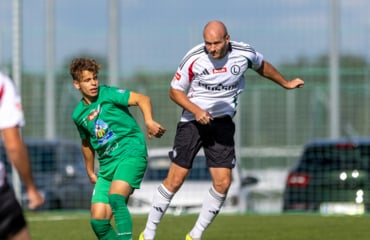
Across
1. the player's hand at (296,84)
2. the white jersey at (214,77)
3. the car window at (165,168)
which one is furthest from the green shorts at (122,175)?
the car window at (165,168)

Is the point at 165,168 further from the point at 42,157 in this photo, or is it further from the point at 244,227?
the point at 244,227

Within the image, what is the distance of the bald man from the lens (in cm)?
1115

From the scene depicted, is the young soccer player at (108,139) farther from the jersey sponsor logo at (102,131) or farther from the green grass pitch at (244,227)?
the green grass pitch at (244,227)

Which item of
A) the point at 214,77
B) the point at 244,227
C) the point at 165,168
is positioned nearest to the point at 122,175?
the point at 214,77

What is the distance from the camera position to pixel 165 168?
2000 centimetres

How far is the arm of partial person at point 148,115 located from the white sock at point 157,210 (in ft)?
4.97

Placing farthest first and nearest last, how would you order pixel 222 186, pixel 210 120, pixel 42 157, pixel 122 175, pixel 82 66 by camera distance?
pixel 42 157
pixel 222 186
pixel 210 120
pixel 82 66
pixel 122 175

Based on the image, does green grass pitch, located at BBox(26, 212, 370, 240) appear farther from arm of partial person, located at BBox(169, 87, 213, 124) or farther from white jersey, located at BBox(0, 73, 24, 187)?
white jersey, located at BBox(0, 73, 24, 187)

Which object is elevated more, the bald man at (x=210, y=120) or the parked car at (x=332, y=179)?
the bald man at (x=210, y=120)

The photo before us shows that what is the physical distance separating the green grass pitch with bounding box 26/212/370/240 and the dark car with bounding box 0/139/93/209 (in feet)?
10.2

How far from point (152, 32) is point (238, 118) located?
2195 mm

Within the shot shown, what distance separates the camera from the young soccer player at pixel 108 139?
10172mm

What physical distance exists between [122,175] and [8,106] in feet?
11.2

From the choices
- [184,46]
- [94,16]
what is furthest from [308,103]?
[94,16]
